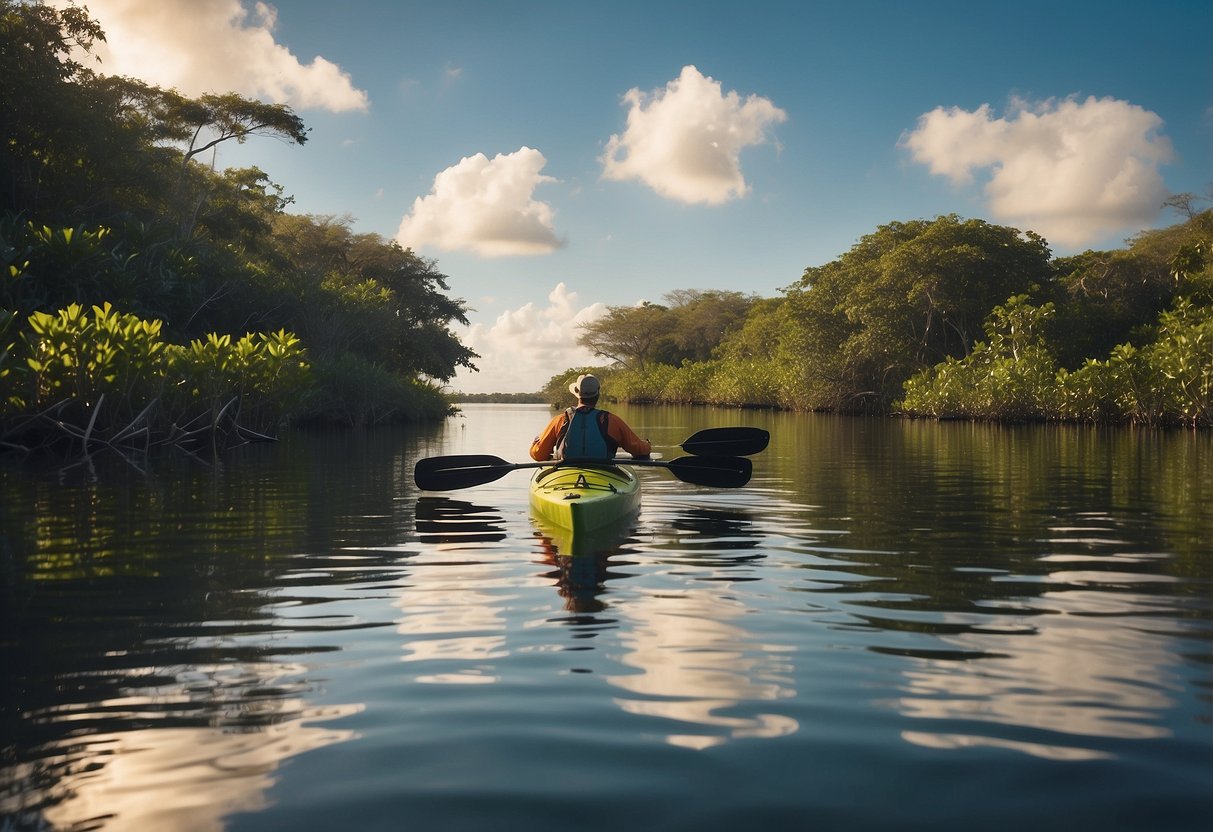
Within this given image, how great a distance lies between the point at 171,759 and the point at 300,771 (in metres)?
0.43

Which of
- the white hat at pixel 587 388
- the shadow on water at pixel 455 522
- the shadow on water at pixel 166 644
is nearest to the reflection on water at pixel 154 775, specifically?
the shadow on water at pixel 166 644

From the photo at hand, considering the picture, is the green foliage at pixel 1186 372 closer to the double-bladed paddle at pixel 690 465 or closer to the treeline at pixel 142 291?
the double-bladed paddle at pixel 690 465

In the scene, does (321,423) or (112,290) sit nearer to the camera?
(112,290)

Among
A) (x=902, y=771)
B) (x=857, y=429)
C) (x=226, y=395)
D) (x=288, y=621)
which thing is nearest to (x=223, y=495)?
(x=288, y=621)

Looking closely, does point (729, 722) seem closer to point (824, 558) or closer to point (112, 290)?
point (824, 558)

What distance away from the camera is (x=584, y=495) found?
25.5 ft

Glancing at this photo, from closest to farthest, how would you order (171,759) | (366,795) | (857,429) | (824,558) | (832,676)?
(366,795)
(171,759)
(832,676)
(824,558)
(857,429)

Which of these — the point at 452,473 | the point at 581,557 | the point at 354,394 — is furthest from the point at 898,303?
the point at 581,557

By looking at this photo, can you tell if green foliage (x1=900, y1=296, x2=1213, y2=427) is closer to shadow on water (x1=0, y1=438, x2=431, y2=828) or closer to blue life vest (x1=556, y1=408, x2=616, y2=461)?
blue life vest (x1=556, y1=408, x2=616, y2=461)

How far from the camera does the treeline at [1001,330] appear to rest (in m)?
27.9

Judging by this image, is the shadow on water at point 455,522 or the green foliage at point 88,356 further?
→ the green foliage at point 88,356

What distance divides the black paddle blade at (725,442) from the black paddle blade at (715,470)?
26cm

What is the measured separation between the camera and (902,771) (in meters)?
2.79

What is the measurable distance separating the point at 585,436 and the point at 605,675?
5239mm
